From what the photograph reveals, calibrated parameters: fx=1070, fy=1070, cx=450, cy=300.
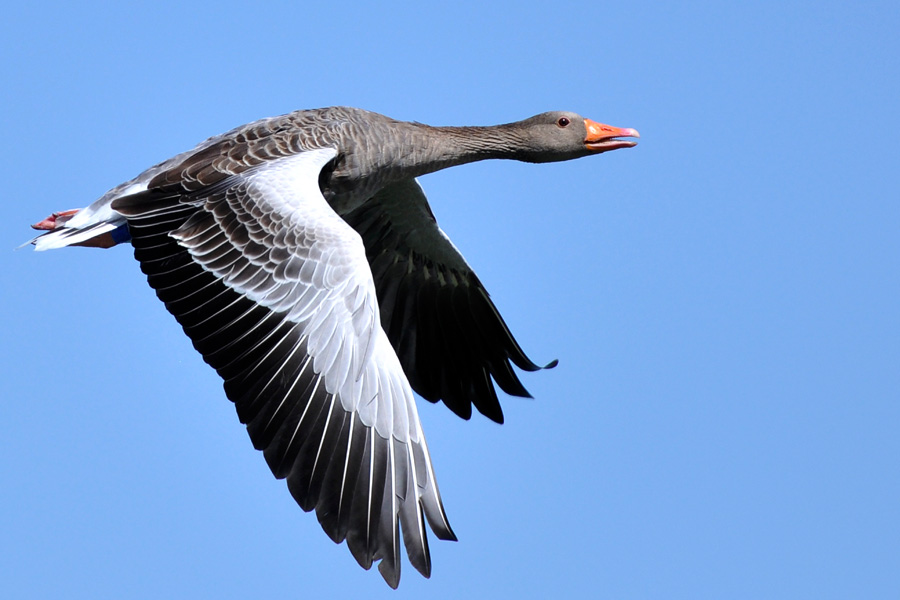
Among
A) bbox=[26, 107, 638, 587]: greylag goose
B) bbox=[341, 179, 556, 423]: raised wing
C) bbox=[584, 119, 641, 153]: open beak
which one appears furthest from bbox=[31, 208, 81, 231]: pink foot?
bbox=[584, 119, 641, 153]: open beak

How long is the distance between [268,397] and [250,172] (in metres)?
2.69

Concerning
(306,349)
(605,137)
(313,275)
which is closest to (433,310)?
(605,137)

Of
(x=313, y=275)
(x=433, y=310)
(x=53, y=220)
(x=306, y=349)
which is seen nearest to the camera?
(x=306, y=349)

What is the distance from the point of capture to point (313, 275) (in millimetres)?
9453

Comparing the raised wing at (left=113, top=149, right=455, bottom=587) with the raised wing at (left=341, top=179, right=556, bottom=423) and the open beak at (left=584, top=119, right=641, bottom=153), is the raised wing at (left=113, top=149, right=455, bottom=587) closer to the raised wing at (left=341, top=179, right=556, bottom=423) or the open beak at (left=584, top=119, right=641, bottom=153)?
the raised wing at (left=341, top=179, right=556, bottom=423)

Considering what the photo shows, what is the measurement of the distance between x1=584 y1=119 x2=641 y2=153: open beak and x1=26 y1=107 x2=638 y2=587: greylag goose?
2 centimetres

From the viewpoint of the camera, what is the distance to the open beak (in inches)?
512

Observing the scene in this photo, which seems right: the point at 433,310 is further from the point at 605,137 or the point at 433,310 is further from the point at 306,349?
the point at 306,349

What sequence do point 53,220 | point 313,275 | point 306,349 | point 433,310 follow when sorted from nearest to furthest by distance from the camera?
point 306,349, point 313,275, point 53,220, point 433,310

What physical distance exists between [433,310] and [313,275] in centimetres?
444

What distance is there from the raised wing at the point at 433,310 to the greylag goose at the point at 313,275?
0.08 meters

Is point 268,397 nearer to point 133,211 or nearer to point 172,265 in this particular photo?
point 172,265

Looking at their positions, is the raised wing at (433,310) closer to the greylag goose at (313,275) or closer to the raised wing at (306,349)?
the greylag goose at (313,275)

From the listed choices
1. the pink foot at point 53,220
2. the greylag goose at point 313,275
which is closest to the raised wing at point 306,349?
the greylag goose at point 313,275
